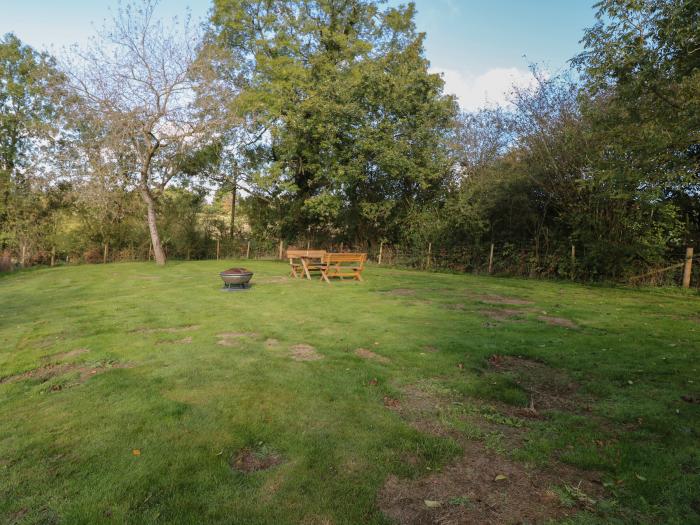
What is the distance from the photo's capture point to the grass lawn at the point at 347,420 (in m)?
2.36

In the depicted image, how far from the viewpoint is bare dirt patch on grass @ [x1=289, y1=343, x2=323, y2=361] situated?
4945 millimetres

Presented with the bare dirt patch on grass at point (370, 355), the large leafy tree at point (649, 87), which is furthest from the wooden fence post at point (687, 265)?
the bare dirt patch on grass at point (370, 355)

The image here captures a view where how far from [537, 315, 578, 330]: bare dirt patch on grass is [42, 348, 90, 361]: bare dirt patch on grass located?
722cm

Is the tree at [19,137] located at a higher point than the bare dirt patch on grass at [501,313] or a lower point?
higher

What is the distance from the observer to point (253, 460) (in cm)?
280

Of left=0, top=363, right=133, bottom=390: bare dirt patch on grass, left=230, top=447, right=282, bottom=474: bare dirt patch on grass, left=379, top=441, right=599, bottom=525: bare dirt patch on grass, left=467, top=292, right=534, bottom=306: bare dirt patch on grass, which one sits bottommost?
left=0, top=363, right=133, bottom=390: bare dirt patch on grass

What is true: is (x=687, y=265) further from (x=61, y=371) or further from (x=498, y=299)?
(x=61, y=371)

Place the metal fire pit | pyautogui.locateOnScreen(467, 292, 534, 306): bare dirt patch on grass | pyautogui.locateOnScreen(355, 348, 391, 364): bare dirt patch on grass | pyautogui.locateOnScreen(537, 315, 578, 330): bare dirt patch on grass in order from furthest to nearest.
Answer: the metal fire pit, pyautogui.locateOnScreen(467, 292, 534, 306): bare dirt patch on grass, pyautogui.locateOnScreen(537, 315, 578, 330): bare dirt patch on grass, pyautogui.locateOnScreen(355, 348, 391, 364): bare dirt patch on grass

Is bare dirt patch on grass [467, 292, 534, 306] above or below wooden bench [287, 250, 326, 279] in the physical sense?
below

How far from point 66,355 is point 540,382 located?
5769 mm

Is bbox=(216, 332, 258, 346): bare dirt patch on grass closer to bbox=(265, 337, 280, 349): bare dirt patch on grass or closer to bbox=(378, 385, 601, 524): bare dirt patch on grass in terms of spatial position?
bbox=(265, 337, 280, 349): bare dirt patch on grass

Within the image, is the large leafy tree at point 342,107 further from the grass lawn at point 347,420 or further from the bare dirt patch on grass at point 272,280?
the grass lawn at point 347,420

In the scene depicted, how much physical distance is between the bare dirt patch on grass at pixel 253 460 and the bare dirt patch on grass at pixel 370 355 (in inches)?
87.3

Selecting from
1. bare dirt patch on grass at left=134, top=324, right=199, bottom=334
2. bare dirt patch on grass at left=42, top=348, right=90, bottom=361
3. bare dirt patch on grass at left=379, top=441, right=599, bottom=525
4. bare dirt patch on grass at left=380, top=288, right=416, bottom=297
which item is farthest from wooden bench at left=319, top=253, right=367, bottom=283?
bare dirt patch on grass at left=379, top=441, right=599, bottom=525
